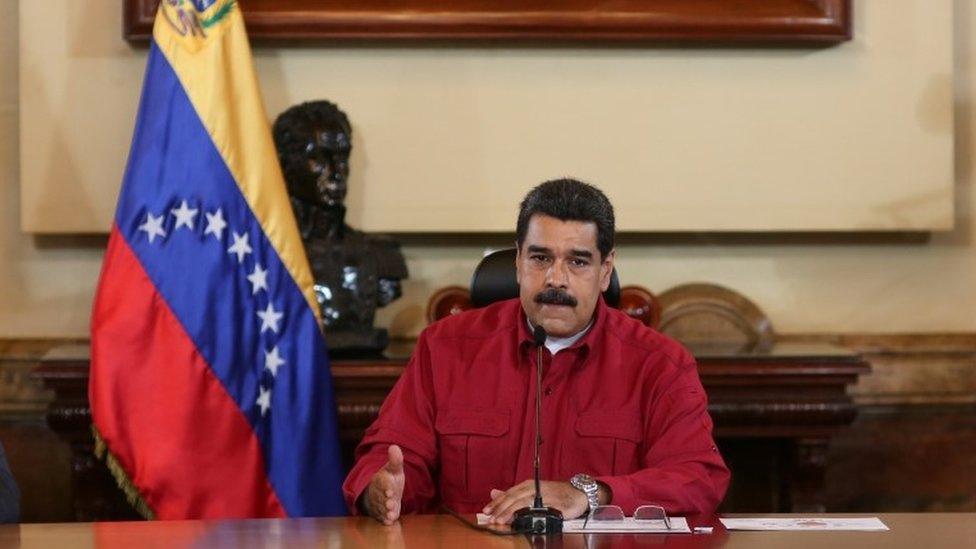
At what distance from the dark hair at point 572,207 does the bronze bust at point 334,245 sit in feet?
3.87

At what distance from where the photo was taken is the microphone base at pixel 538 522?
2.75m

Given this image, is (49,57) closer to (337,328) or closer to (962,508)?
(337,328)

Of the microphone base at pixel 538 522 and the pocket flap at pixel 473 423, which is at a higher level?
the pocket flap at pixel 473 423

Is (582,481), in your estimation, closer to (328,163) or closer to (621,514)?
(621,514)

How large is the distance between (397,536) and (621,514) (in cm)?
41

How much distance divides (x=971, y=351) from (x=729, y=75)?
43.6 inches

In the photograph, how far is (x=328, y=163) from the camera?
14.4 feet

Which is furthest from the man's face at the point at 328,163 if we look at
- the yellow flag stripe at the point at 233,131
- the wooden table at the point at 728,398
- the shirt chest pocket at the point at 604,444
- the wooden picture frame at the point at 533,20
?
the shirt chest pocket at the point at 604,444

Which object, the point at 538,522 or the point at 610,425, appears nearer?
the point at 538,522

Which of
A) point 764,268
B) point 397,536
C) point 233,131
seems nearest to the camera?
point 397,536

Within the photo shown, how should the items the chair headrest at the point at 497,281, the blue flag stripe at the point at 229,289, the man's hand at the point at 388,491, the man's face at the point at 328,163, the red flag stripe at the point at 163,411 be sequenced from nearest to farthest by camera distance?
1. the man's hand at the point at 388,491
2. the chair headrest at the point at 497,281
3. the red flag stripe at the point at 163,411
4. the blue flag stripe at the point at 229,289
5. the man's face at the point at 328,163

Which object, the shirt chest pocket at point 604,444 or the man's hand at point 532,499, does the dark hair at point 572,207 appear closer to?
the shirt chest pocket at point 604,444

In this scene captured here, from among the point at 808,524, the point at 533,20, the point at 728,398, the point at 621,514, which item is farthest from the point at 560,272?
the point at 533,20

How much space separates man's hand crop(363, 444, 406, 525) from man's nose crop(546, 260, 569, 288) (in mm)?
519
